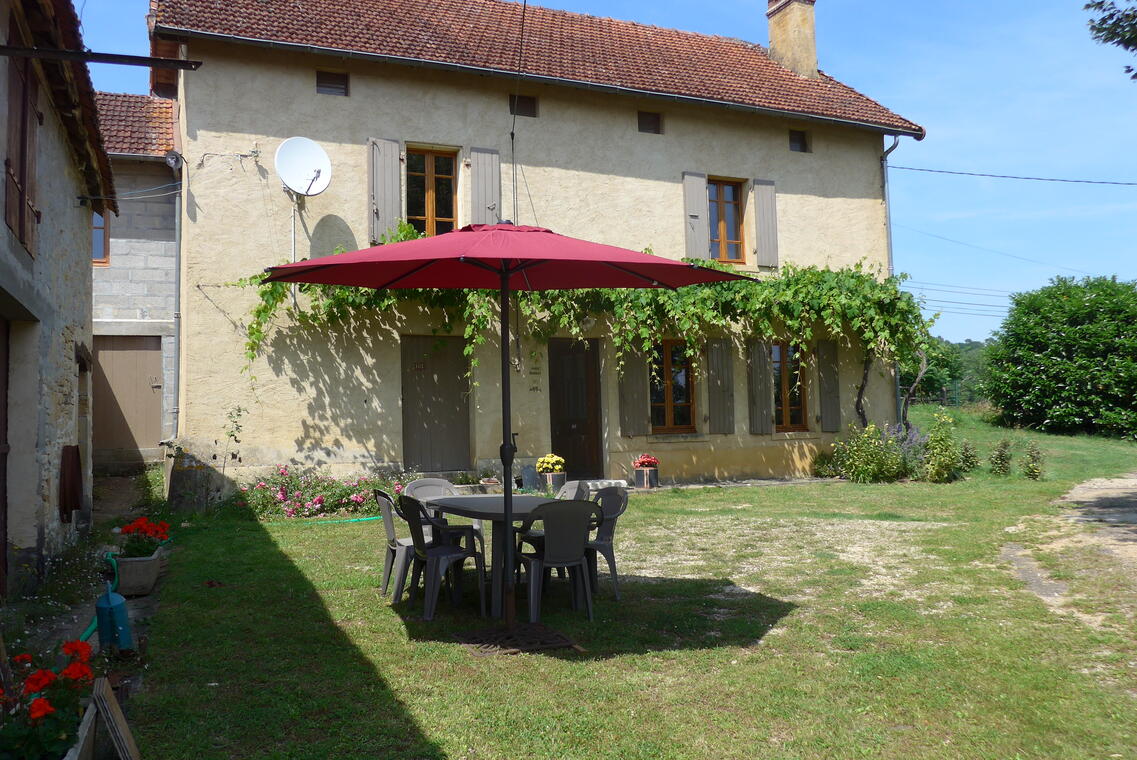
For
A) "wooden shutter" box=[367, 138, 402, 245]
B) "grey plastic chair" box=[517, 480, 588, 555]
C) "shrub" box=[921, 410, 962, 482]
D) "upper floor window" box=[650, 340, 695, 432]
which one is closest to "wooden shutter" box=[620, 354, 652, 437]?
"upper floor window" box=[650, 340, 695, 432]

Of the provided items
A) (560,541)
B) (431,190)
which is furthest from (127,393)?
(560,541)

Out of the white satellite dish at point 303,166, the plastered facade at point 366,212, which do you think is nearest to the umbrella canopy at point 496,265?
the white satellite dish at point 303,166

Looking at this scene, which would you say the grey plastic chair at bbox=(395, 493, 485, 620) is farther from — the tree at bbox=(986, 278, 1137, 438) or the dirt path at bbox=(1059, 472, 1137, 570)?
the tree at bbox=(986, 278, 1137, 438)

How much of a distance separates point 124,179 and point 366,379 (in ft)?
17.8

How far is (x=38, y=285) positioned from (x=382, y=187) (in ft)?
16.9

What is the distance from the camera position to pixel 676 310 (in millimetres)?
11453

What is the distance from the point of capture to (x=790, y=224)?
42.4 feet

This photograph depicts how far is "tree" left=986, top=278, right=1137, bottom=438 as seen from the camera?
1595 centimetres

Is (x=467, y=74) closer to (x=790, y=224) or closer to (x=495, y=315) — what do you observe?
(x=495, y=315)

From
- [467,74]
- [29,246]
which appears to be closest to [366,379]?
[467,74]

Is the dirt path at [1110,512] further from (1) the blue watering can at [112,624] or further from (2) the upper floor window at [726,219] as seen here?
(1) the blue watering can at [112,624]

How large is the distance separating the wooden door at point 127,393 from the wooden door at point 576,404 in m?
6.09

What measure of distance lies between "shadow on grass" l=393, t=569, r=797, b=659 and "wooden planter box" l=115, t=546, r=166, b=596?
180cm

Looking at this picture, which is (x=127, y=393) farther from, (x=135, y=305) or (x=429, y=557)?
(x=429, y=557)
